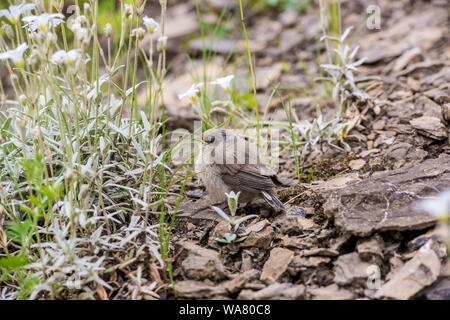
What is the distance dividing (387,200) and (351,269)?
477mm

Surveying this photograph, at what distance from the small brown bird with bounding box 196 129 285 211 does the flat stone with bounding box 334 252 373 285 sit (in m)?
0.64

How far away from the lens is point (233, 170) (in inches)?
125

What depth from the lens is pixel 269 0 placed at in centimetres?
699

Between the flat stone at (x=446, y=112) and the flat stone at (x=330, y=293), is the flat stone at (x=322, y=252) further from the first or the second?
the flat stone at (x=446, y=112)

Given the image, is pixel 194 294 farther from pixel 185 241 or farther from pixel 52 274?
pixel 52 274

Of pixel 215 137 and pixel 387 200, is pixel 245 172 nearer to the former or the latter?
pixel 215 137

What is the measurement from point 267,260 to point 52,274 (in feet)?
3.99

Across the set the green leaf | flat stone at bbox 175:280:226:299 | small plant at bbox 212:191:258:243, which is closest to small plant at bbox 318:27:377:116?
small plant at bbox 212:191:258:243

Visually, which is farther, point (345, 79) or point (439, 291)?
point (345, 79)

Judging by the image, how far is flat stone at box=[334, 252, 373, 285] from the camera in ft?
7.67

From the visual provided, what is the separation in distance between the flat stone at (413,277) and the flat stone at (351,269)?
12cm

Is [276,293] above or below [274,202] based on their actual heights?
below

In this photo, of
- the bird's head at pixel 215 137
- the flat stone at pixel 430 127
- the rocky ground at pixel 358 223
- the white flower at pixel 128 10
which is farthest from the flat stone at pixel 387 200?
the white flower at pixel 128 10

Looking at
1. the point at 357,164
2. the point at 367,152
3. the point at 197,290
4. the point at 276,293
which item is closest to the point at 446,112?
the point at 367,152
